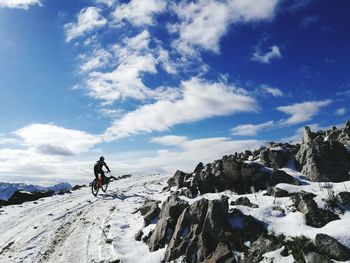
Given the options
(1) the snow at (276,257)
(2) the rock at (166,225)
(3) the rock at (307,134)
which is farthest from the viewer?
(3) the rock at (307,134)

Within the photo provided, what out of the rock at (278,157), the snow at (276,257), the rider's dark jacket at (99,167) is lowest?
the snow at (276,257)

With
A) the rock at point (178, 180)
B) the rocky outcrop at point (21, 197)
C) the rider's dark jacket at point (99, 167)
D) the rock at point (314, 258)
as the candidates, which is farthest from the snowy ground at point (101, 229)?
the rider's dark jacket at point (99, 167)

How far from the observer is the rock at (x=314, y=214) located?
9.83 m

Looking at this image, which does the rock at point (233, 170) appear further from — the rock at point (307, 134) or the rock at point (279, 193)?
the rock at point (307, 134)

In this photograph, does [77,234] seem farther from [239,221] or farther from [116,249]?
[239,221]

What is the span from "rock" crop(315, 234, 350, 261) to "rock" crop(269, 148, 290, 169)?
7399 mm

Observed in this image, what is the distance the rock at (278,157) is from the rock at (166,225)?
5367 mm

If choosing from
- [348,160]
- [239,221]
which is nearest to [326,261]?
[239,221]

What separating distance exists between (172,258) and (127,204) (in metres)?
10.3

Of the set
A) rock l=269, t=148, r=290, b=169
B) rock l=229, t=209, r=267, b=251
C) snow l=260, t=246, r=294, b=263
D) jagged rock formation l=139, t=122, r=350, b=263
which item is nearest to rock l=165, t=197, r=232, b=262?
jagged rock formation l=139, t=122, r=350, b=263

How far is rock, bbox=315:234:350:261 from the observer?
329 inches

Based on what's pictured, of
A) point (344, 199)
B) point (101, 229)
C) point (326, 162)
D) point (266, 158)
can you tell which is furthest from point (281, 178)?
point (101, 229)

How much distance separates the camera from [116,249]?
12.3 meters

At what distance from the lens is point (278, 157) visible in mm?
16234
